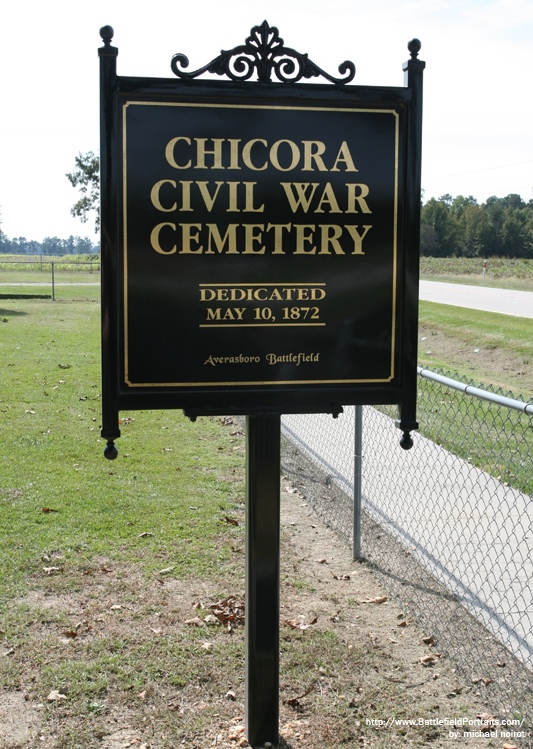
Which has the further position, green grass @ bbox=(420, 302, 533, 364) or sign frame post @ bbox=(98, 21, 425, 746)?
green grass @ bbox=(420, 302, 533, 364)

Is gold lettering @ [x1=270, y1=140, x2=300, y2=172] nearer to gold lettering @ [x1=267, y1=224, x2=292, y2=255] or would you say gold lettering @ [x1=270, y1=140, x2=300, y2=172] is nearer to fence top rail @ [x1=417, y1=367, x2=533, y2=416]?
gold lettering @ [x1=267, y1=224, x2=292, y2=255]

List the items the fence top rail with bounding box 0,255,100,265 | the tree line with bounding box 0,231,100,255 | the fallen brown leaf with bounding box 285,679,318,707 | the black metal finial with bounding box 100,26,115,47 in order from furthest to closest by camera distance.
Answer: the tree line with bounding box 0,231,100,255, the fence top rail with bounding box 0,255,100,265, the fallen brown leaf with bounding box 285,679,318,707, the black metal finial with bounding box 100,26,115,47

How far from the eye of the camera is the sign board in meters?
2.92

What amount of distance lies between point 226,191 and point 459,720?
8.04 ft

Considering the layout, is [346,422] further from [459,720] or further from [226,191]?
[226,191]

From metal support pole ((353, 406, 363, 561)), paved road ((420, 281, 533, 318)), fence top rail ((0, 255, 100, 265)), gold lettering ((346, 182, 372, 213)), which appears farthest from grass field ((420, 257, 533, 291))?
gold lettering ((346, 182, 372, 213))

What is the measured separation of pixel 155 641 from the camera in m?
4.32

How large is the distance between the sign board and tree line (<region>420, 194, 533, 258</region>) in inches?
3527

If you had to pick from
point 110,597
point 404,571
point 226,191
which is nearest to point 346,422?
point 404,571

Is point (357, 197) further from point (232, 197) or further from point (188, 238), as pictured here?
point (188, 238)

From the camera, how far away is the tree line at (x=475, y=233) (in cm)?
9256

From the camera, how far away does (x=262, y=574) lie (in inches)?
130

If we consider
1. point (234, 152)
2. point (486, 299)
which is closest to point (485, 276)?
point (486, 299)

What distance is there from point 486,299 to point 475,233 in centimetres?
7425
